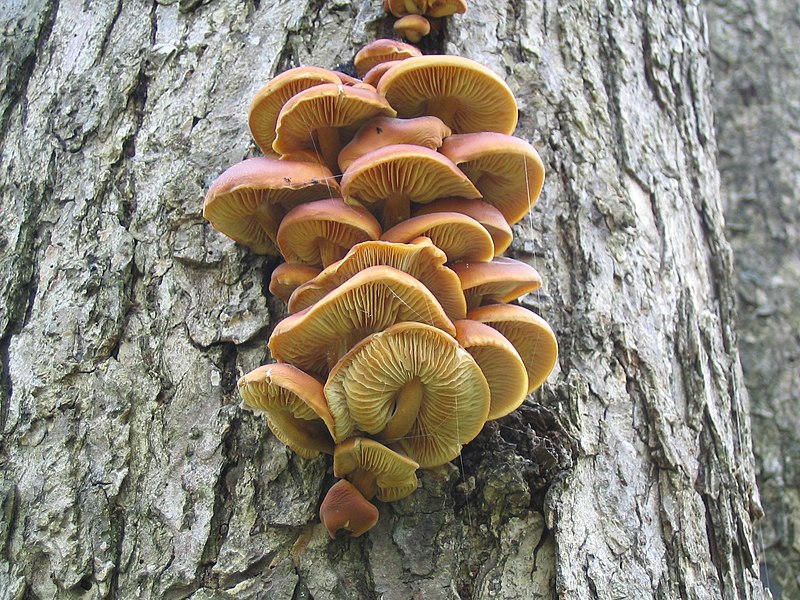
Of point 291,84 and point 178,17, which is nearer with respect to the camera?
point 291,84

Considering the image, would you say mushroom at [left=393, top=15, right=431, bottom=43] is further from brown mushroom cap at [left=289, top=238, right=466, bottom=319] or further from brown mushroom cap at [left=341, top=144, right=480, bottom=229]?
brown mushroom cap at [left=289, top=238, right=466, bottom=319]

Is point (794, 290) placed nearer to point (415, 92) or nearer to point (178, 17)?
point (415, 92)

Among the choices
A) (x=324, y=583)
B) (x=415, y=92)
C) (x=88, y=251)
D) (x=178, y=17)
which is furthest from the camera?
(x=178, y=17)

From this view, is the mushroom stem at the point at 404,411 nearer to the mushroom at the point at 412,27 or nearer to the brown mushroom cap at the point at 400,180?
the brown mushroom cap at the point at 400,180

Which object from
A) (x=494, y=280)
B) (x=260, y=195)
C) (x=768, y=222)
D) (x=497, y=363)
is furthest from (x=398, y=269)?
(x=768, y=222)

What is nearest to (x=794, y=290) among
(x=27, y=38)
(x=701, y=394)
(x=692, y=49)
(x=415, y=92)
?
(x=692, y=49)
